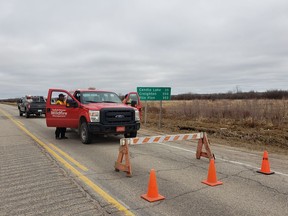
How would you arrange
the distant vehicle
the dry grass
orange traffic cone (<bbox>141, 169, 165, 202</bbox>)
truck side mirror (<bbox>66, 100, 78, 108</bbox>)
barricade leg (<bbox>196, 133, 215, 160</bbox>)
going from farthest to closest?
1. the distant vehicle
2. the dry grass
3. truck side mirror (<bbox>66, 100, 78, 108</bbox>)
4. barricade leg (<bbox>196, 133, 215, 160</bbox>)
5. orange traffic cone (<bbox>141, 169, 165, 202</bbox>)

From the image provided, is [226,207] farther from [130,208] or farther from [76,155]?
[76,155]

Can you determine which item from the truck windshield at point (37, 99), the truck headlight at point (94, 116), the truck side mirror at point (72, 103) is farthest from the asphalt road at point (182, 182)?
the truck windshield at point (37, 99)

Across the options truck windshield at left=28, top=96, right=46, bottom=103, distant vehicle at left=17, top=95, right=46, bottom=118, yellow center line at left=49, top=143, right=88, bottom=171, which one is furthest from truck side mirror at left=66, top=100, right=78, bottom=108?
truck windshield at left=28, top=96, right=46, bottom=103

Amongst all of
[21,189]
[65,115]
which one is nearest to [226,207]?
[21,189]

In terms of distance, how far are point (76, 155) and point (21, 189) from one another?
323cm

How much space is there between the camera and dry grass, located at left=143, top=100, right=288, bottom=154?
41.2 feet

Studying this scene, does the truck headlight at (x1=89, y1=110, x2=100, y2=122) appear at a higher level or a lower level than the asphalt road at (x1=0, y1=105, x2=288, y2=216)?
higher

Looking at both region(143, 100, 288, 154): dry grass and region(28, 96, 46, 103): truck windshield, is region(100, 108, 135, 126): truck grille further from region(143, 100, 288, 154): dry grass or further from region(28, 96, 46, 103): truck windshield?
region(28, 96, 46, 103): truck windshield

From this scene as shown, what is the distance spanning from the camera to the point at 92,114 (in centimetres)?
1052

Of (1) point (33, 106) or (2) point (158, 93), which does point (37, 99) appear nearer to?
(1) point (33, 106)

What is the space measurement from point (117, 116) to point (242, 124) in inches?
377

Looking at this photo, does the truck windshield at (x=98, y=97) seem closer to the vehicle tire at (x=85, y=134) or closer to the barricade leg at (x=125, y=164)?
the vehicle tire at (x=85, y=134)

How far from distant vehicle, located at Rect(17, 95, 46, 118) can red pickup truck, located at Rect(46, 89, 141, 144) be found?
48.0 ft

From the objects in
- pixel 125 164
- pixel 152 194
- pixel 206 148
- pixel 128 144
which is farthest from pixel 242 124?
pixel 152 194
